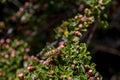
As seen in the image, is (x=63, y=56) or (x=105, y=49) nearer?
(x=63, y=56)

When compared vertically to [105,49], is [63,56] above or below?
above

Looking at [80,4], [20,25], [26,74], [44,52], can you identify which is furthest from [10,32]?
[26,74]

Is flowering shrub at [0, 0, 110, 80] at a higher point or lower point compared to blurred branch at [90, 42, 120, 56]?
higher

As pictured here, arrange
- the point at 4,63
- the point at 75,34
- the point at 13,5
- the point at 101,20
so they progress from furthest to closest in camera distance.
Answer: the point at 13,5 → the point at 4,63 → the point at 101,20 → the point at 75,34

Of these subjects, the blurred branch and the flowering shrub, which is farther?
the blurred branch

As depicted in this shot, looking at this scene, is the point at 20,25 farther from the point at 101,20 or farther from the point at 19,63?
the point at 101,20

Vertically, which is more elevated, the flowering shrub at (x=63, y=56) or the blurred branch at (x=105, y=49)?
the flowering shrub at (x=63, y=56)

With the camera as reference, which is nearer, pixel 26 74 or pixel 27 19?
pixel 26 74

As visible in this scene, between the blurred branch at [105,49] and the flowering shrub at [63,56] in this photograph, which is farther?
the blurred branch at [105,49]
